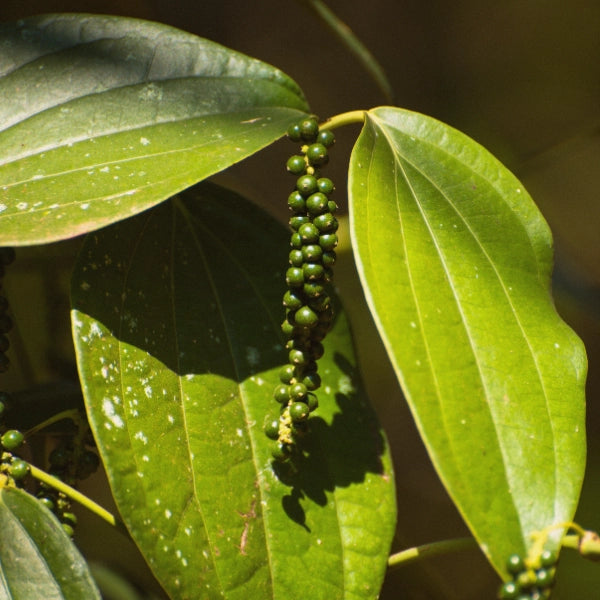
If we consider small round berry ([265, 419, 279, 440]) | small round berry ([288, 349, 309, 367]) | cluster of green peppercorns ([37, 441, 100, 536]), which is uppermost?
small round berry ([288, 349, 309, 367])

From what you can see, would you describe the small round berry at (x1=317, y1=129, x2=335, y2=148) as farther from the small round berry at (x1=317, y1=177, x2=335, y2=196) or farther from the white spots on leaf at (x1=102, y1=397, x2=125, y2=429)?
the white spots on leaf at (x1=102, y1=397, x2=125, y2=429)

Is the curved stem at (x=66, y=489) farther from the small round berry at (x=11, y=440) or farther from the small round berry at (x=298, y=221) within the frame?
the small round berry at (x=298, y=221)

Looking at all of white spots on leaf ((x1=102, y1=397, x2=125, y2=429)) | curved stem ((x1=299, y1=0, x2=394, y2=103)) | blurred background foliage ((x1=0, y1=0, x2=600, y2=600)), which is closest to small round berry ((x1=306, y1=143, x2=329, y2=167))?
white spots on leaf ((x1=102, y1=397, x2=125, y2=429))

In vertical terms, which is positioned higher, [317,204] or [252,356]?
[317,204]

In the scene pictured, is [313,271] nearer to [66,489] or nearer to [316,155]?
[316,155]

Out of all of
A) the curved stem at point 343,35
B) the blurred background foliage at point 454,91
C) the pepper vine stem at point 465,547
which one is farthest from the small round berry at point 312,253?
the blurred background foliage at point 454,91

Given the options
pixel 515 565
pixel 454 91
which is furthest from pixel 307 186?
pixel 454 91

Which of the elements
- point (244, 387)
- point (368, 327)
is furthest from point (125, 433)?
point (368, 327)
